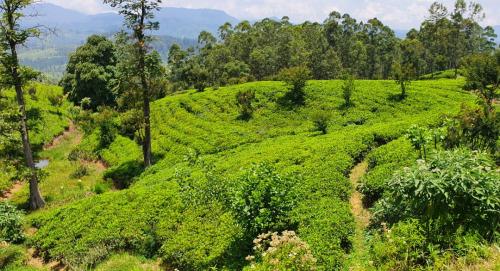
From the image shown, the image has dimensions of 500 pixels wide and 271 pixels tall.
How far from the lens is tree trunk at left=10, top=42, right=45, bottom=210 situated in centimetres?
2214

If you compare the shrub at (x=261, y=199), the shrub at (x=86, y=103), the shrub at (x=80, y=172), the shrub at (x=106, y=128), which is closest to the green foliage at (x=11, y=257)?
the shrub at (x=80, y=172)

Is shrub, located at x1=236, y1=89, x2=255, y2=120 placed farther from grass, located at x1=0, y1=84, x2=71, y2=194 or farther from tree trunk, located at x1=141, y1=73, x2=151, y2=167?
grass, located at x1=0, y1=84, x2=71, y2=194

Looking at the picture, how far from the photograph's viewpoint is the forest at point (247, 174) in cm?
986

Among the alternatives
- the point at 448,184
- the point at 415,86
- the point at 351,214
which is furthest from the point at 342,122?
the point at 448,184

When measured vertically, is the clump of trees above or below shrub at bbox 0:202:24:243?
above

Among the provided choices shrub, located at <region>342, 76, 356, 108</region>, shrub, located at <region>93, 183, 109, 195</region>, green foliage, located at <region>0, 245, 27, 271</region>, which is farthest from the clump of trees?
green foliage, located at <region>0, 245, 27, 271</region>

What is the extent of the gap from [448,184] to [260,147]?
19732mm

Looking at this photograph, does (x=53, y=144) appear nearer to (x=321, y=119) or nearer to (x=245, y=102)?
(x=245, y=102)

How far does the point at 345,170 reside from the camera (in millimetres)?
19641

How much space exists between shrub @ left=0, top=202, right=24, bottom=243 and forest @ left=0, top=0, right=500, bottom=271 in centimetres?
7

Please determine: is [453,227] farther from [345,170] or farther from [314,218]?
[345,170]

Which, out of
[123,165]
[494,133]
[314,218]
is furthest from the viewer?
[123,165]

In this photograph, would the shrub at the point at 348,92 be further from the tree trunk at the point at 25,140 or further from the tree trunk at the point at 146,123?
the tree trunk at the point at 25,140

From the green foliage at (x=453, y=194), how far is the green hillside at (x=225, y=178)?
12.7 feet
